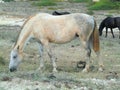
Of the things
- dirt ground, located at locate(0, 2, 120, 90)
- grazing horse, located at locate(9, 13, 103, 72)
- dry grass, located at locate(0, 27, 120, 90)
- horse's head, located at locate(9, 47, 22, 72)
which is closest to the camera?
dirt ground, located at locate(0, 2, 120, 90)

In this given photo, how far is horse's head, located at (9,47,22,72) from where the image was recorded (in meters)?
12.6

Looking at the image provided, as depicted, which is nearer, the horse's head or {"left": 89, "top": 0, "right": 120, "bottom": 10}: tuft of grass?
the horse's head

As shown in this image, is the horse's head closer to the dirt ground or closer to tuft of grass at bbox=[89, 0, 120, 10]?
the dirt ground

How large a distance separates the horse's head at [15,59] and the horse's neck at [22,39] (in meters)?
0.17

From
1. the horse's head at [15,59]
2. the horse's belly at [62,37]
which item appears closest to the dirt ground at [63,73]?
the horse's head at [15,59]

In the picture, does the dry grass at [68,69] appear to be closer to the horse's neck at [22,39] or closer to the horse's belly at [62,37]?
the horse's neck at [22,39]

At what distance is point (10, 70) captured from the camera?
1259 centimetres

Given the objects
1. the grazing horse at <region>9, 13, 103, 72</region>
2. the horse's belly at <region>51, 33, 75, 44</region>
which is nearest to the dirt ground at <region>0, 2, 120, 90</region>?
the grazing horse at <region>9, 13, 103, 72</region>

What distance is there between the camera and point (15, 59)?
1274 centimetres

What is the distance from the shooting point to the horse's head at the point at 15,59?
12.6 m

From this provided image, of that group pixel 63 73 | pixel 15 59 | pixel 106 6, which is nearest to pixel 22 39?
pixel 15 59

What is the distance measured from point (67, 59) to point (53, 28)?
262cm

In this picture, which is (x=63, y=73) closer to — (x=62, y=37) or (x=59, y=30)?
(x=62, y=37)

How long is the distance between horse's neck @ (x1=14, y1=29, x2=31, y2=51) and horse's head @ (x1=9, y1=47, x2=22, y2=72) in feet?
0.55
